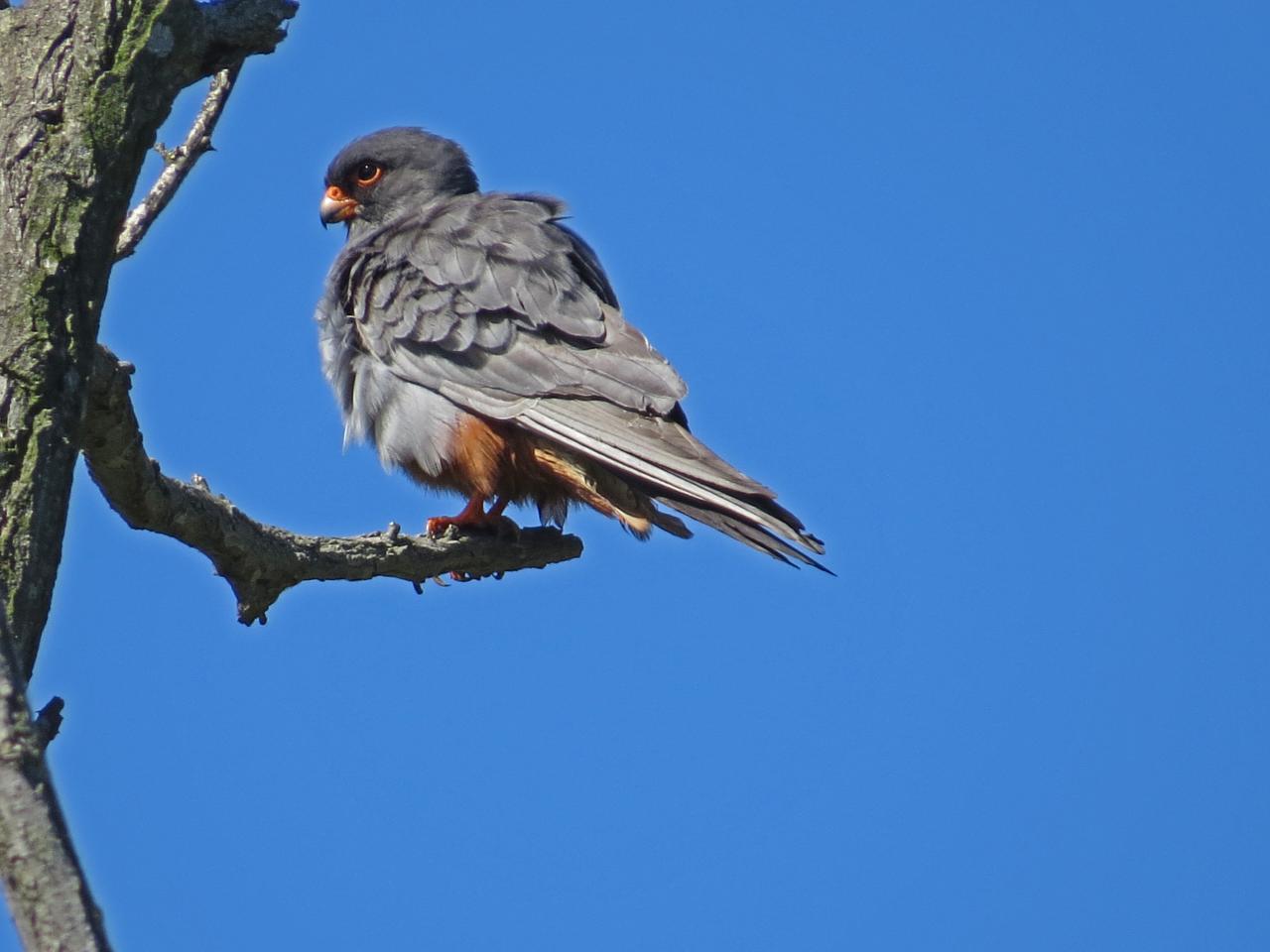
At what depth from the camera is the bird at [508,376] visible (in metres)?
5.34

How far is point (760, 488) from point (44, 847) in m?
3.31

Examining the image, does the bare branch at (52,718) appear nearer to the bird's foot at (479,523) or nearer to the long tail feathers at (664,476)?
the long tail feathers at (664,476)

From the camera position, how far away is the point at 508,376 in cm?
575

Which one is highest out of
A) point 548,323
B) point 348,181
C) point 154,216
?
point 348,181

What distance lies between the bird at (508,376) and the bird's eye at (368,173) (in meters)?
0.63

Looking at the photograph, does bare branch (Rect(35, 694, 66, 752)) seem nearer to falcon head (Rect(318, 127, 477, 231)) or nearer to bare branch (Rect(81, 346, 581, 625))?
bare branch (Rect(81, 346, 581, 625))

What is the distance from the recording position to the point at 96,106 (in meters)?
2.98

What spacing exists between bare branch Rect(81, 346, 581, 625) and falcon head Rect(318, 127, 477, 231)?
231cm

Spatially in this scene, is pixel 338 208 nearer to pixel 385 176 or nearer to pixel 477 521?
pixel 385 176

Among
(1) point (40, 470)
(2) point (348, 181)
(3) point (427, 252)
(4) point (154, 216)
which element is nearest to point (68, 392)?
(1) point (40, 470)

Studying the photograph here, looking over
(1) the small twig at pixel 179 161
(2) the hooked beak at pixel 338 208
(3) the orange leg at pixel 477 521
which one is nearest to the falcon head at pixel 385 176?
(2) the hooked beak at pixel 338 208

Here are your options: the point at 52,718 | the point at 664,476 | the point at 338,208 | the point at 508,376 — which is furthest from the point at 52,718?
the point at 338,208

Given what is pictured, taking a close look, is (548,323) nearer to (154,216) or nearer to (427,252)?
(427,252)

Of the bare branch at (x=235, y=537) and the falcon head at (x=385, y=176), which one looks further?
the falcon head at (x=385, y=176)
